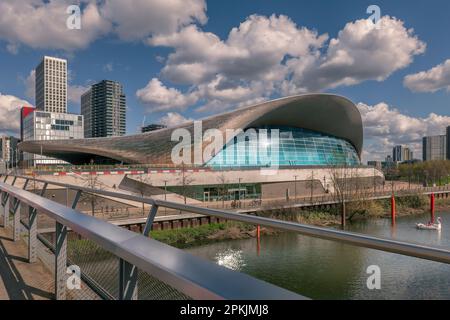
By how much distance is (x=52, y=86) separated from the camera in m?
150

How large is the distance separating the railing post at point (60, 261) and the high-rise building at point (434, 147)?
156m

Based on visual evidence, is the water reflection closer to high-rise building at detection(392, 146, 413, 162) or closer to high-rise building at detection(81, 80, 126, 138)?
high-rise building at detection(81, 80, 126, 138)

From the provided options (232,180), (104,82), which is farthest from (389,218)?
(104,82)

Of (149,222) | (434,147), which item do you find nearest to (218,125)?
(149,222)

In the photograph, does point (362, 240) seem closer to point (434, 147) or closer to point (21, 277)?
point (21, 277)

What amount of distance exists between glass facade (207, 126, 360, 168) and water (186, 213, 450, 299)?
25.8m

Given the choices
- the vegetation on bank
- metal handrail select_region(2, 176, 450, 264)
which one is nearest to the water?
the vegetation on bank

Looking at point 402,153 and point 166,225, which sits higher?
point 402,153

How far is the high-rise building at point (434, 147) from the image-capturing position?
136250 millimetres

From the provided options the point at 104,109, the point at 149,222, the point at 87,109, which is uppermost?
the point at 87,109

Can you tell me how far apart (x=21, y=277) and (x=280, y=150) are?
1973 inches

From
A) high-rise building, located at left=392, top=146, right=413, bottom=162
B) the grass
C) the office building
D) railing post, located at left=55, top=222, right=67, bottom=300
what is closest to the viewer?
railing post, located at left=55, top=222, right=67, bottom=300

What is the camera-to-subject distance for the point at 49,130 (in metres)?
97.9

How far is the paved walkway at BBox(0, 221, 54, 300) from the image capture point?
3168 mm
